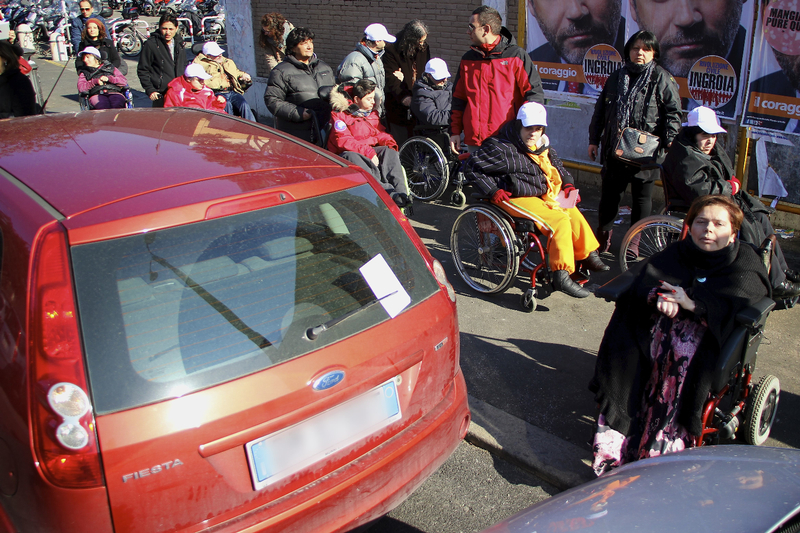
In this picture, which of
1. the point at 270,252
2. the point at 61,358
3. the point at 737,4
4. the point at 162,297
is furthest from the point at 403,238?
the point at 737,4

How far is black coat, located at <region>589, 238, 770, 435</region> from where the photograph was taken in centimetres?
288

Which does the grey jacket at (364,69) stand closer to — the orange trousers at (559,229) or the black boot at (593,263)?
the orange trousers at (559,229)

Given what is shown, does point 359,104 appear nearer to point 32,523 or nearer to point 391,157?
point 391,157

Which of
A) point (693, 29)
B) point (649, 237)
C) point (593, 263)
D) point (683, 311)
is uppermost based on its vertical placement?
point (693, 29)

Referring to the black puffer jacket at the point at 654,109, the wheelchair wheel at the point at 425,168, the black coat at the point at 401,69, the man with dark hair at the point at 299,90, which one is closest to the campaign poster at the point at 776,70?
the black puffer jacket at the point at 654,109

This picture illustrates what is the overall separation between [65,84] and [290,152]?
16965 mm

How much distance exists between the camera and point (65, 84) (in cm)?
1698

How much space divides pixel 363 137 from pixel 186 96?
7.76ft

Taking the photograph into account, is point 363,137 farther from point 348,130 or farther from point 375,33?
point 375,33

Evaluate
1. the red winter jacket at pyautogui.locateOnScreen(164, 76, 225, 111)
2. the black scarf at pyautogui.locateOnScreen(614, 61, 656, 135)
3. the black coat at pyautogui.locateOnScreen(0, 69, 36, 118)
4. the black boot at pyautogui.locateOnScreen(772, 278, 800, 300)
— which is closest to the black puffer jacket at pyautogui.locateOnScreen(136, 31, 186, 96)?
the red winter jacket at pyautogui.locateOnScreen(164, 76, 225, 111)

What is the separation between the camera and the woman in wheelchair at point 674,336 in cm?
290

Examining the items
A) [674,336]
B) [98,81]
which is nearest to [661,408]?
[674,336]

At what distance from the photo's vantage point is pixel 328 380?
7.33 ft

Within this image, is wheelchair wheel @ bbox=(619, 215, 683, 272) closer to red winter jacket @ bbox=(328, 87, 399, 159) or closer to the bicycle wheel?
red winter jacket @ bbox=(328, 87, 399, 159)
